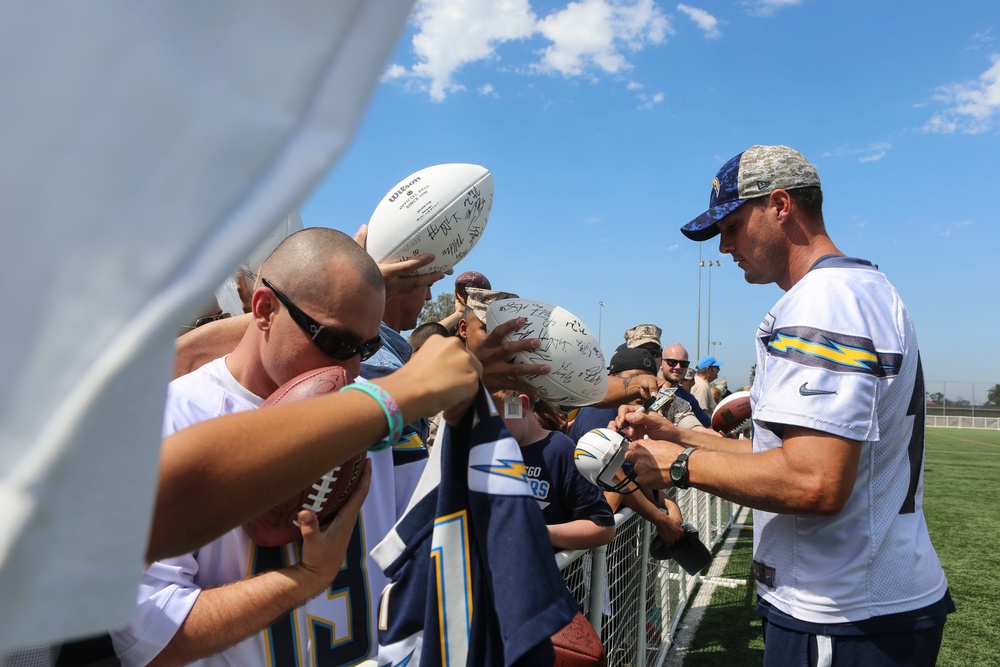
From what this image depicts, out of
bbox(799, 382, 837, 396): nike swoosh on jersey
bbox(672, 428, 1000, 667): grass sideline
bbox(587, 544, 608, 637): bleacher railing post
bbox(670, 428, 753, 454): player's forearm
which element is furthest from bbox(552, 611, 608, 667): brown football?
bbox(672, 428, 1000, 667): grass sideline

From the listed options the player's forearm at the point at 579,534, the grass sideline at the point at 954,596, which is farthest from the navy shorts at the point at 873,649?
the grass sideline at the point at 954,596

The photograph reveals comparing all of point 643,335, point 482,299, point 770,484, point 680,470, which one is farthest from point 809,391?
point 643,335

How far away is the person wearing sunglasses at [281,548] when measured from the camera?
1588 millimetres

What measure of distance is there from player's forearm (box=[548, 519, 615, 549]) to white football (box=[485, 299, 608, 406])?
109 cm

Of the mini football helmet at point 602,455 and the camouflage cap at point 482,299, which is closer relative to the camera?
the camouflage cap at point 482,299

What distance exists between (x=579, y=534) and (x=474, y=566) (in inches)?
77.0

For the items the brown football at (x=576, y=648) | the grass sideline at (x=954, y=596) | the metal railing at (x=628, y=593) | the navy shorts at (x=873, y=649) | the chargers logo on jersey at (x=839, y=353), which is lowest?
the grass sideline at (x=954, y=596)

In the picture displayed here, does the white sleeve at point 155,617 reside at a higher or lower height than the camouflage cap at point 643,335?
lower

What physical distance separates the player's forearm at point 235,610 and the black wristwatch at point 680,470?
1498 mm

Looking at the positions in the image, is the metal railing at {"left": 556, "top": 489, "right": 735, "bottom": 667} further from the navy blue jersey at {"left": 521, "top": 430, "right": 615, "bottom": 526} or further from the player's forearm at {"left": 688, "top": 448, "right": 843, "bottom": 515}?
the player's forearm at {"left": 688, "top": 448, "right": 843, "bottom": 515}

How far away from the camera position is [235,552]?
181 cm

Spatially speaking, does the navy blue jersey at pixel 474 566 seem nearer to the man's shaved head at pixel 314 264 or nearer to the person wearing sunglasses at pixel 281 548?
the person wearing sunglasses at pixel 281 548

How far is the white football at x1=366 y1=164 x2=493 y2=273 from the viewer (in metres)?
2.64

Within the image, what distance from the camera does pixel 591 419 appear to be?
518 centimetres
